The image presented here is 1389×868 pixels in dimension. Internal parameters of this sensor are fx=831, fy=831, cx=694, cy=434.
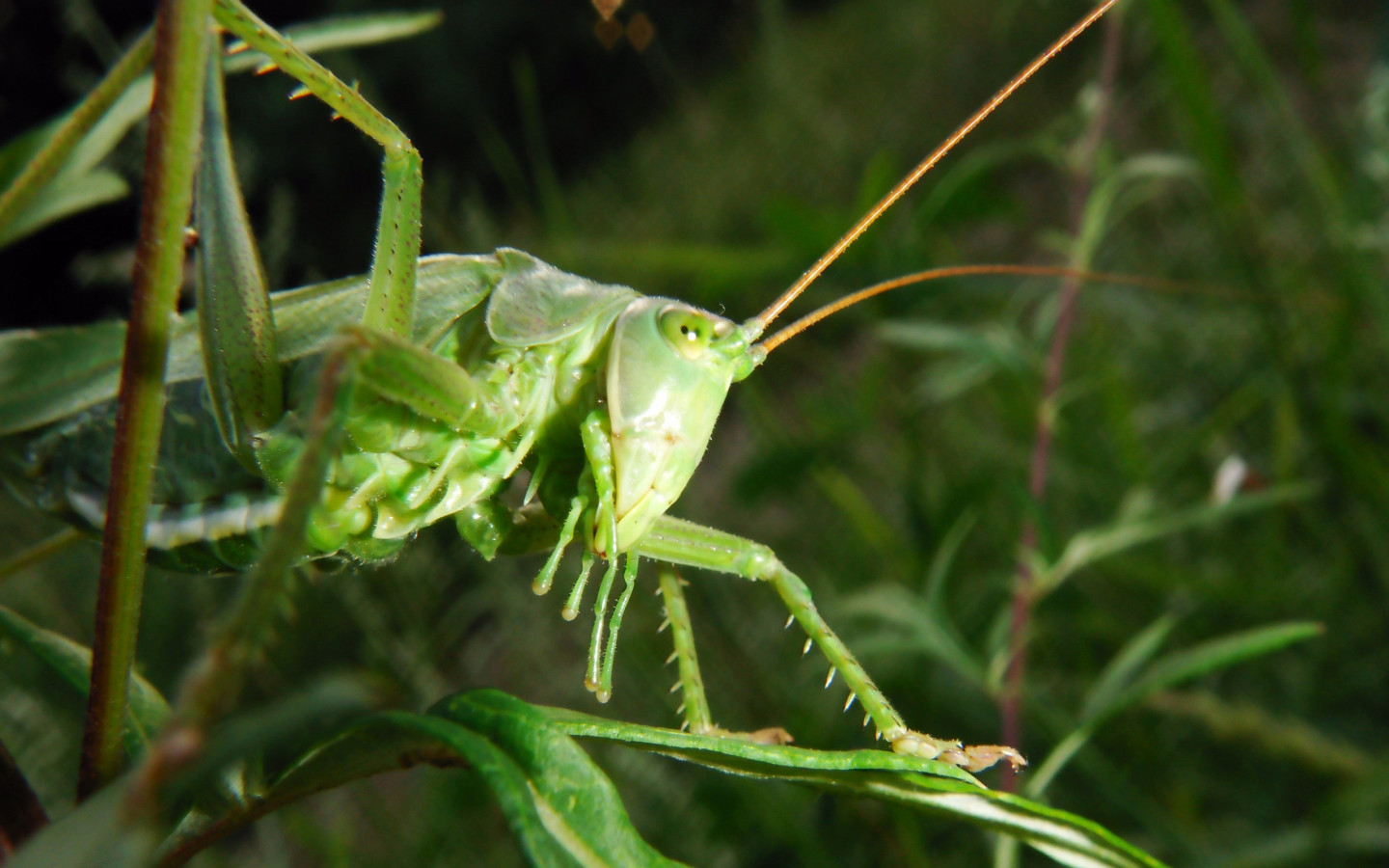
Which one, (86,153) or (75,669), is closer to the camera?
(75,669)

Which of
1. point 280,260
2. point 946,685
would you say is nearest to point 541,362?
point 946,685

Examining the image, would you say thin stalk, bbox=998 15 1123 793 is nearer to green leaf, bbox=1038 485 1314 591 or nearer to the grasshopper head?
green leaf, bbox=1038 485 1314 591

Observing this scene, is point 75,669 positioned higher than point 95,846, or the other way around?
point 95,846

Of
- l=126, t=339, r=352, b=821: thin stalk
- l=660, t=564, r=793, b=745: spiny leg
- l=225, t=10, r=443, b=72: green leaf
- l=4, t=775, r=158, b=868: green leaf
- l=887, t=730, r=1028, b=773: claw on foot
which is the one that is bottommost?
l=660, t=564, r=793, b=745: spiny leg

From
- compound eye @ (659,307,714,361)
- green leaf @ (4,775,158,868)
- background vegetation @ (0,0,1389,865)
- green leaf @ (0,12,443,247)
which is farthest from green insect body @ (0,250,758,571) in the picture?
green leaf @ (4,775,158,868)

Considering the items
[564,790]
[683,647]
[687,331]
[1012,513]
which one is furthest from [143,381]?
[1012,513]

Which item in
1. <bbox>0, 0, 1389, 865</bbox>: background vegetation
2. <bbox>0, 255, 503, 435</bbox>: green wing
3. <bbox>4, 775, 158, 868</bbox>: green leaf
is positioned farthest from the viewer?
<bbox>0, 0, 1389, 865</bbox>: background vegetation

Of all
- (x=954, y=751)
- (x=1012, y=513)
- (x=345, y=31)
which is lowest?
(x=1012, y=513)

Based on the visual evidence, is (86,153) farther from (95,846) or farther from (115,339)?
(95,846)
